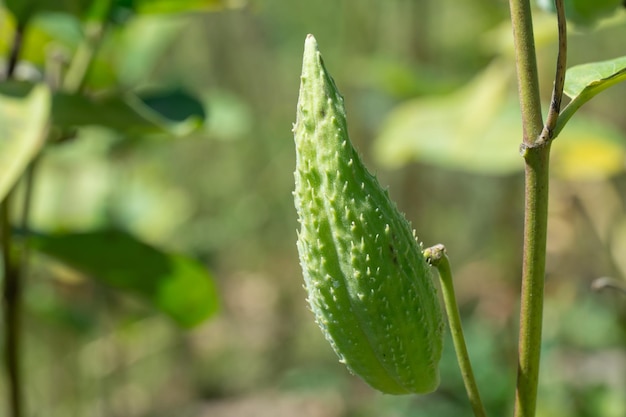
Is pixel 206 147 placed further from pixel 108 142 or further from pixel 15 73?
pixel 15 73

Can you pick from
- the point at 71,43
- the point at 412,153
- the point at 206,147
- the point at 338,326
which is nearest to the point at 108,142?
the point at 71,43

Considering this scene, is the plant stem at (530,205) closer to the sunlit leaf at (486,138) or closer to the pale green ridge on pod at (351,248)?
the pale green ridge on pod at (351,248)

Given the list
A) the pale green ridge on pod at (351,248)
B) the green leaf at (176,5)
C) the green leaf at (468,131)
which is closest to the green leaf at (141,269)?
the green leaf at (176,5)

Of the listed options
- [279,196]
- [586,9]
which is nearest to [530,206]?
[586,9]

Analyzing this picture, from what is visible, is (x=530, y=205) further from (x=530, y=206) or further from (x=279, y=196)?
(x=279, y=196)

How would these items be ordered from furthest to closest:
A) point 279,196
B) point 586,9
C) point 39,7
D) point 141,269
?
point 279,196 < point 141,269 < point 39,7 < point 586,9

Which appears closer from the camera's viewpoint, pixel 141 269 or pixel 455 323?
pixel 455 323

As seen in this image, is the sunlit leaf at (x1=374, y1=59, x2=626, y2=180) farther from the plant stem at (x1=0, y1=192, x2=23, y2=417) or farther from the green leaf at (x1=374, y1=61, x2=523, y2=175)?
the plant stem at (x1=0, y1=192, x2=23, y2=417)
